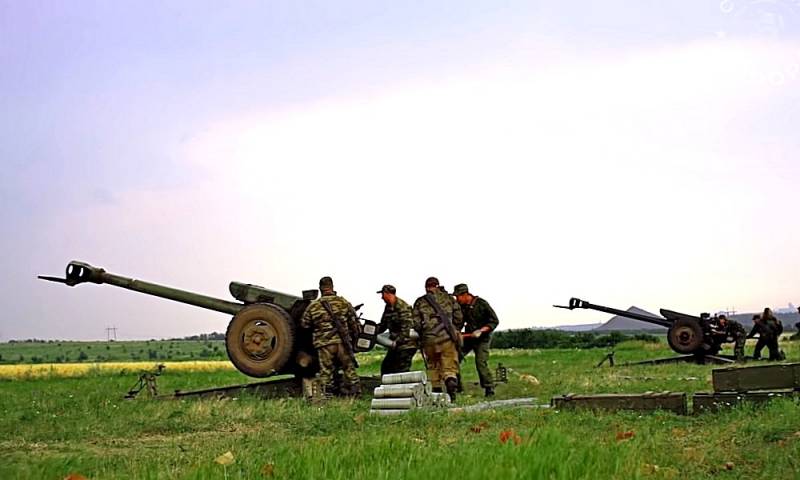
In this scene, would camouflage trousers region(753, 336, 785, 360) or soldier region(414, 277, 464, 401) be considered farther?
camouflage trousers region(753, 336, 785, 360)

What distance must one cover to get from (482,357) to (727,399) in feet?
22.2

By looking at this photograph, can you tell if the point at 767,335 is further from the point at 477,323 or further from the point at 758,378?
the point at 758,378

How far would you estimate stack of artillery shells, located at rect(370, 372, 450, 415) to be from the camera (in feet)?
41.7

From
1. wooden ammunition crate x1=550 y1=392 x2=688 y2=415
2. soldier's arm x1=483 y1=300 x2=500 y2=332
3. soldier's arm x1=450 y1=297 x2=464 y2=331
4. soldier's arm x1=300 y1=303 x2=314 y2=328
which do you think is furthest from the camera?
soldier's arm x1=483 y1=300 x2=500 y2=332

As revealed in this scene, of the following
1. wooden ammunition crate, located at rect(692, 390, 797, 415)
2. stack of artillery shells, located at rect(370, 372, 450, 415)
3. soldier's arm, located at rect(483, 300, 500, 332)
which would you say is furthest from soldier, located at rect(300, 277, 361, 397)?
wooden ammunition crate, located at rect(692, 390, 797, 415)

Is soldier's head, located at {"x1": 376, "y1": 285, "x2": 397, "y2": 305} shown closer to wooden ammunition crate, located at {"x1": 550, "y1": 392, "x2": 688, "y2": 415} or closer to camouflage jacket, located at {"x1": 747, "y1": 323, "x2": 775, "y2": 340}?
wooden ammunition crate, located at {"x1": 550, "y1": 392, "x2": 688, "y2": 415}

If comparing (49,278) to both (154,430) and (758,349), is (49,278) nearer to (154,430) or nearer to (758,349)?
(154,430)

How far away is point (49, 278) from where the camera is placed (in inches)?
697

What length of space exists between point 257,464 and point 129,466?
1378 mm

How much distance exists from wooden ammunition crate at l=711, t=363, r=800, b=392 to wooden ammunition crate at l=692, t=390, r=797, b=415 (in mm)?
115

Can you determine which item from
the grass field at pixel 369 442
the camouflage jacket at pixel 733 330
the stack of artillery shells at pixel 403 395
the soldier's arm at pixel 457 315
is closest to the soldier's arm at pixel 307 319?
the grass field at pixel 369 442

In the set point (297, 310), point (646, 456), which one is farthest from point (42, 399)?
point (646, 456)

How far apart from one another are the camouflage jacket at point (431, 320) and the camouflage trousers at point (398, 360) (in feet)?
3.68

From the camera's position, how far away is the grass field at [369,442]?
24.1 ft
